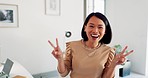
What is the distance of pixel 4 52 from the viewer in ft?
7.48

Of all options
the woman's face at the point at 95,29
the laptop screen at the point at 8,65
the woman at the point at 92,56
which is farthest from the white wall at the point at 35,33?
the woman's face at the point at 95,29

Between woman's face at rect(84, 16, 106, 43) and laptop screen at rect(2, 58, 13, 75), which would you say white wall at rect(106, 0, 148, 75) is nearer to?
woman's face at rect(84, 16, 106, 43)

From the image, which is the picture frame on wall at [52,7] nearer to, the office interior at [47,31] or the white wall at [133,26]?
the office interior at [47,31]

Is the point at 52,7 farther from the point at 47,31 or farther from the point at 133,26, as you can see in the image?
→ the point at 133,26

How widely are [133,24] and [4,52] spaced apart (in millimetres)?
2556

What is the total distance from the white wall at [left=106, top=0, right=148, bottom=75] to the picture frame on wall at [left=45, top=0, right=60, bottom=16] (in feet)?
5.52

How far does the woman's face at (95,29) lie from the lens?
1032 millimetres

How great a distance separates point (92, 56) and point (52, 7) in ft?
5.93

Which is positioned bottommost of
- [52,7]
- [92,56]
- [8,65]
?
[8,65]

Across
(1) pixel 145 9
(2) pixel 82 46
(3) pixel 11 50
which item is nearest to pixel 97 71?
(2) pixel 82 46

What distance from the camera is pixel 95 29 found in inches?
40.8

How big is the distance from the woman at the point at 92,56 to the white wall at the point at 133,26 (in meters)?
2.55

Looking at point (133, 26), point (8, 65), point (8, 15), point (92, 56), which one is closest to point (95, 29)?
point (92, 56)

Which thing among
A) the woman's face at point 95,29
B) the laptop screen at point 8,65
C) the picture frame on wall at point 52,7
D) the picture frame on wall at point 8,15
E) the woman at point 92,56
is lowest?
the laptop screen at point 8,65
